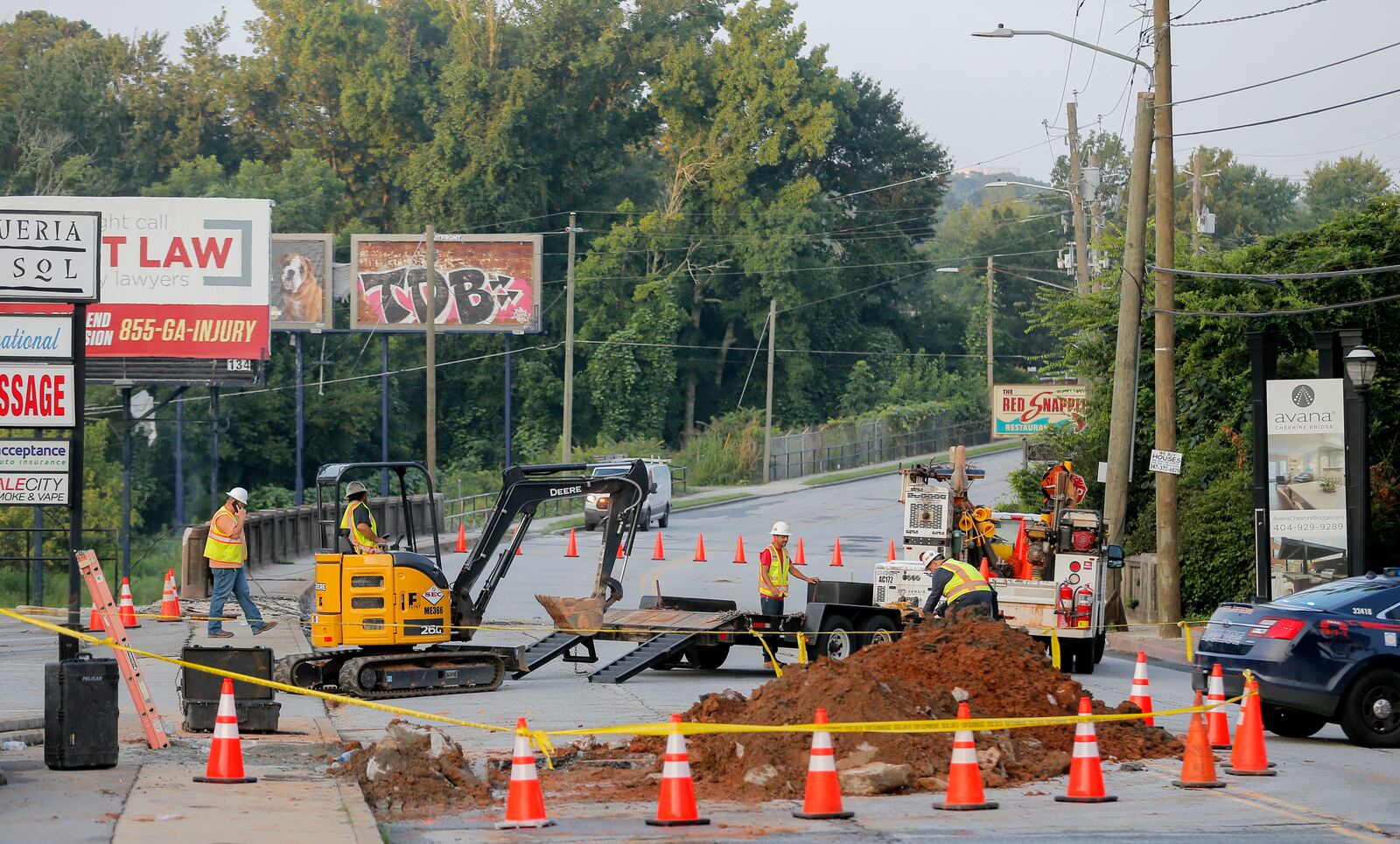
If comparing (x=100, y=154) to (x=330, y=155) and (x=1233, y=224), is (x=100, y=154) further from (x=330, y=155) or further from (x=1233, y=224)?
(x=1233, y=224)

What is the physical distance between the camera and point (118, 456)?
59656 mm

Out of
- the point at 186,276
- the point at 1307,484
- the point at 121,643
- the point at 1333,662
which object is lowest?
the point at 1333,662

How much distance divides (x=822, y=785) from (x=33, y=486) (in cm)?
657

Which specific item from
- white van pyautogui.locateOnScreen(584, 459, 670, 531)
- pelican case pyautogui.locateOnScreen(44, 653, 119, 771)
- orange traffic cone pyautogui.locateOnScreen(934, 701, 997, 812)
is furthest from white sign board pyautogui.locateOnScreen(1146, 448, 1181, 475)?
white van pyautogui.locateOnScreen(584, 459, 670, 531)

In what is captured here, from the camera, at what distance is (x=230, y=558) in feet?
71.7

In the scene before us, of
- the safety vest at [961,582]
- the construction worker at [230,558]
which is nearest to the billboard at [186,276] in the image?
the construction worker at [230,558]

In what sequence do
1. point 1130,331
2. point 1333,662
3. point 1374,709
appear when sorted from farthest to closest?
1. point 1130,331
2. point 1374,709
3. point 1333,662

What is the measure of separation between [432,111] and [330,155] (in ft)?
23.3

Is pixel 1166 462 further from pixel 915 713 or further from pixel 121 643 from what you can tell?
pixel 121 643

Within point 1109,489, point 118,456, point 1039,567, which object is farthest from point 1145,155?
point 118,456

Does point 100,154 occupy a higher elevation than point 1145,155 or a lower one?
higher

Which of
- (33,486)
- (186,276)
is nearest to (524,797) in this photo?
(33,486)

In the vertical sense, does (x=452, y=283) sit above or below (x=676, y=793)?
above

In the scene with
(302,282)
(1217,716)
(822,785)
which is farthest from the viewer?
(302,282)
